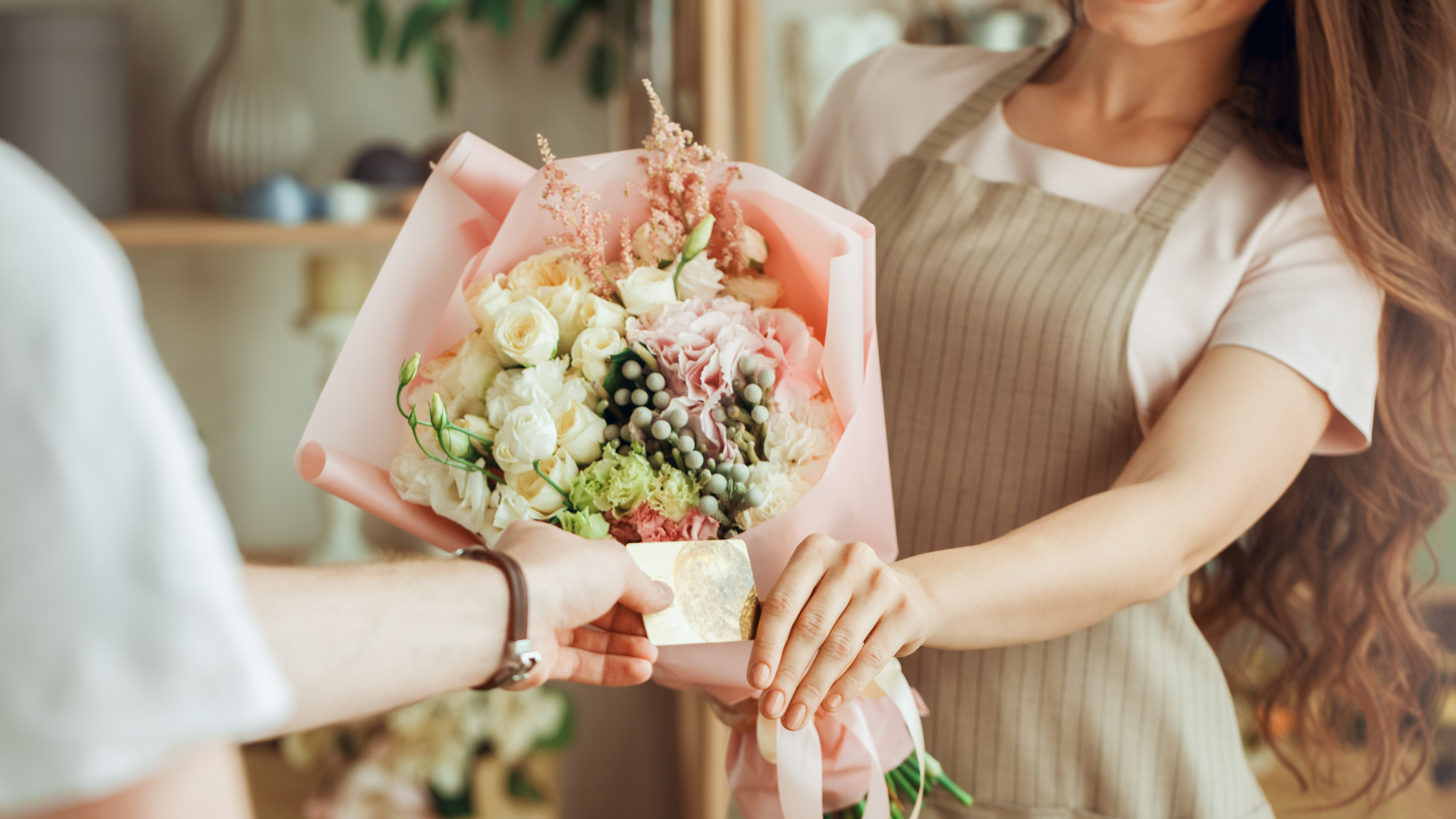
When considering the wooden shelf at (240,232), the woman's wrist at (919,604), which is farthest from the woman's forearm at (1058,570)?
the wooden shelf at (240,232)

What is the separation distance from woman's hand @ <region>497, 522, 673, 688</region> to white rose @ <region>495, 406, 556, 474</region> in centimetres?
5

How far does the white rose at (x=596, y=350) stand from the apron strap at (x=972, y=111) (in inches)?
21.7

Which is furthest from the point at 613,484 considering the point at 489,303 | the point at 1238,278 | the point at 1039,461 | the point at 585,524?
the point at 1238,278

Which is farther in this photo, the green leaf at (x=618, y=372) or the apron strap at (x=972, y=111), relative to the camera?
the apron strap at (x=972, y=111)

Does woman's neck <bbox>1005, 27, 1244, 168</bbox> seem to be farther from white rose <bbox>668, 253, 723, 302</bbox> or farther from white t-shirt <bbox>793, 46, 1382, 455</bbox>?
white rose <bbox>668, 253, 723, 302</bbox>

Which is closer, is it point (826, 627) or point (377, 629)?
point (377, 629)

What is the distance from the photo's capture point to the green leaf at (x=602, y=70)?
1821 mm

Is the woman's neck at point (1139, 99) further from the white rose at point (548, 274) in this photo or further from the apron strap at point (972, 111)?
the white rose at point (548, 274)

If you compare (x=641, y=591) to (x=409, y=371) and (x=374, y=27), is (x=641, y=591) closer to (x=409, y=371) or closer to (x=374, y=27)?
→ (x=409, y=371)

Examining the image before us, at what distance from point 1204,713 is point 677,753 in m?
1.22

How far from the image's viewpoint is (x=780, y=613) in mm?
649

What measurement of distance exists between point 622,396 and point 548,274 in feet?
0.35

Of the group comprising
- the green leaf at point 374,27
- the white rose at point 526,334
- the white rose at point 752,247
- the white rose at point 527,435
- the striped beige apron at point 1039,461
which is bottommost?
the striped beige apron at point 1039,461

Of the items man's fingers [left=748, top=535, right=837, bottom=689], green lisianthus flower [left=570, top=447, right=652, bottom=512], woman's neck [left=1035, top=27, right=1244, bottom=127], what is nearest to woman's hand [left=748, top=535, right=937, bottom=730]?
man's fingers [left=748, top=535, right=837, bottom=689]
